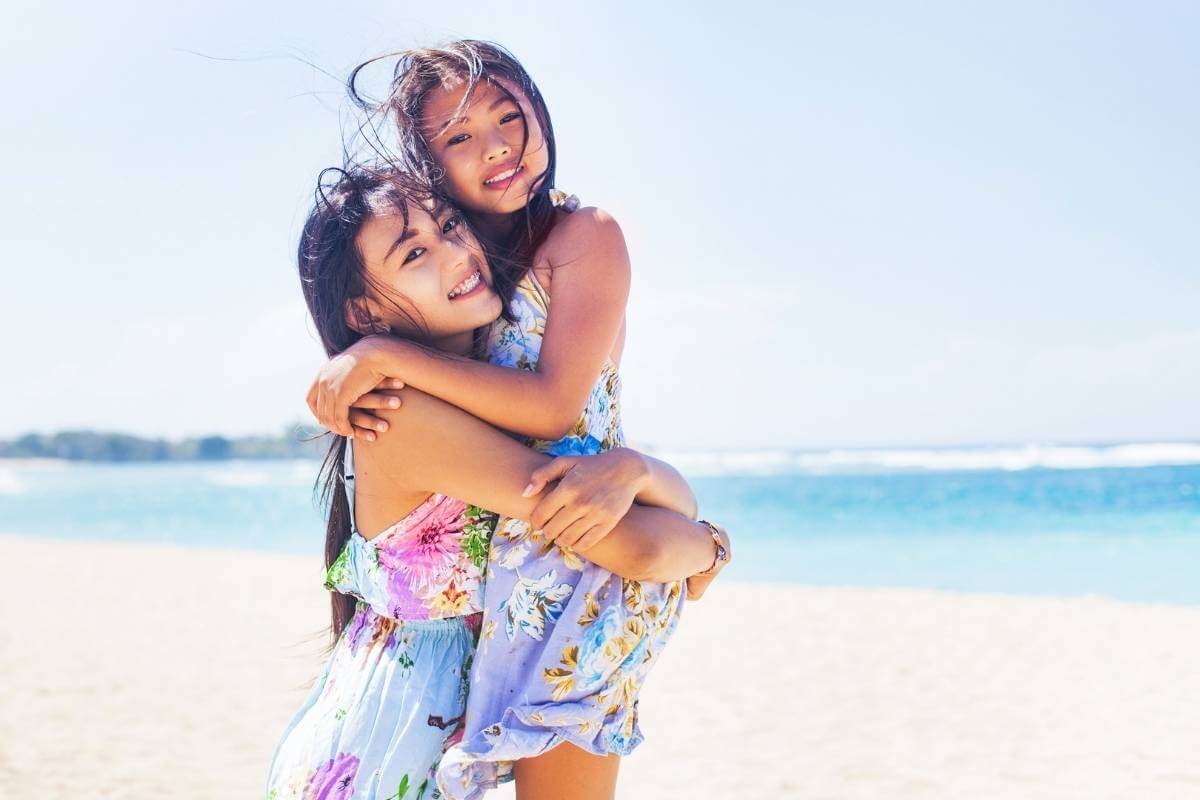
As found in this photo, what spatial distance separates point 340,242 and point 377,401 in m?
0.37

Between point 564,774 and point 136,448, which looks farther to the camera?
point 136,448

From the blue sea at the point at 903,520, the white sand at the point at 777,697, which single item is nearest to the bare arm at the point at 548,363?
the white sand at the point at 777,697

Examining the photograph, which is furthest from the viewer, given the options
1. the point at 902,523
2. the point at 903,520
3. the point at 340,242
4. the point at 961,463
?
the point at 961,463

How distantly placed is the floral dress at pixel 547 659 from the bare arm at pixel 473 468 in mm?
64

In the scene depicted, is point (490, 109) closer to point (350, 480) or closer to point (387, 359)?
point (387, 359)

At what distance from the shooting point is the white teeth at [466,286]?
2.01 metres

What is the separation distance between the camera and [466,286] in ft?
6.65

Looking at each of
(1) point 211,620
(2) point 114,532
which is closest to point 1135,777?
(1) point 211,620

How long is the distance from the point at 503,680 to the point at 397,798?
281 millimetres

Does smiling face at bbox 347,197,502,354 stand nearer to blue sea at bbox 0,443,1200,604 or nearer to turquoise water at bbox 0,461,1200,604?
turquoise water at bbox 0,461,1200,604

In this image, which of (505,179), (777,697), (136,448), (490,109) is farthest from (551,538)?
(136,448)

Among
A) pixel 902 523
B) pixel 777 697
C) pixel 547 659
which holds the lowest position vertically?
pixel 777 697

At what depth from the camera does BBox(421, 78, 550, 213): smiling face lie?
2.25m

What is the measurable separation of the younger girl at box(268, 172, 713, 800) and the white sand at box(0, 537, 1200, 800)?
189 cm
